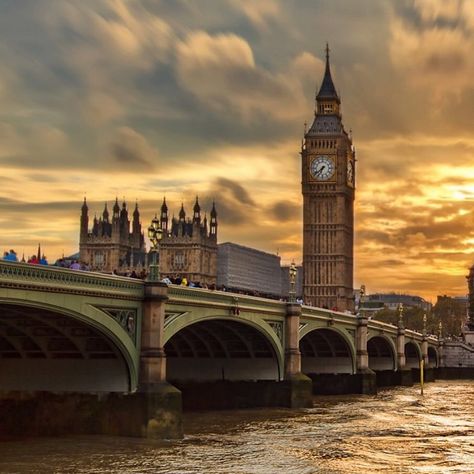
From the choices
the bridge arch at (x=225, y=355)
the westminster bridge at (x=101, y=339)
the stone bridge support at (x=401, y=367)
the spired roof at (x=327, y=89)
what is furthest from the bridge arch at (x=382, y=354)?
the spired roof at (x=327, y=89)

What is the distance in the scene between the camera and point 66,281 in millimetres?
31703

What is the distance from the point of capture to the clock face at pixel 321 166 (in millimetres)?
179250

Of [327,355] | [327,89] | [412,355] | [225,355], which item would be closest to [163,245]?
[327,89]

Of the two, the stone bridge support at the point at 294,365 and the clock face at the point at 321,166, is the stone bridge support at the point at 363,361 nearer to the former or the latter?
the stone bridge support at the point at 294,365

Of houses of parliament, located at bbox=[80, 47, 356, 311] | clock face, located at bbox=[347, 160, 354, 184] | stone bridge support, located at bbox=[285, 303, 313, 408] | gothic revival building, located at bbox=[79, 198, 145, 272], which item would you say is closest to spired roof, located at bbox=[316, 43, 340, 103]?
houses of parliament, located at bbox=[80, 47, 356, 311]

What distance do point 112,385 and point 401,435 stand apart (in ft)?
43.3

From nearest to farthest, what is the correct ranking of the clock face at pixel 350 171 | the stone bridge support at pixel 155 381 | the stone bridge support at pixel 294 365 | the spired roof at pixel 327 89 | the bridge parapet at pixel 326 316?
the stone bridge support at pixel 155 381 < the stone bridge support at pixel 294 365 < the bridge parapet at pixel 326 316 < the clock face at pixel 350 171 < the spired roof at pixel 327 89

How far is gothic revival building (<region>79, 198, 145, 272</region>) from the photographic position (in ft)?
593

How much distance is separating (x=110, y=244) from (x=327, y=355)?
11470cm

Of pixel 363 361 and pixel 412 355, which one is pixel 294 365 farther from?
pixel 412 355

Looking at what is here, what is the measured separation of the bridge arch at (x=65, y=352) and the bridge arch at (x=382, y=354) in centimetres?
5158

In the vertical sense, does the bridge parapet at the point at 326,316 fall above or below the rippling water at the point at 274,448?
above

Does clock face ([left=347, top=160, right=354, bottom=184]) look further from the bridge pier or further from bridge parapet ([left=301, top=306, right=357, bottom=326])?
bridge parapet ([left=301, top=306, right=357, bottom=326])

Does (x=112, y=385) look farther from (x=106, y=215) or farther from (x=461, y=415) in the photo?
(x=106, y=215)
